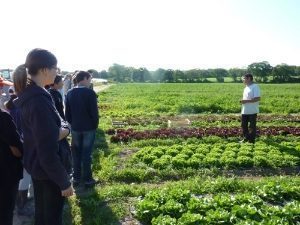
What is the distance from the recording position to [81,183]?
816 centimetres

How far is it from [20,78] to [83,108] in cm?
373

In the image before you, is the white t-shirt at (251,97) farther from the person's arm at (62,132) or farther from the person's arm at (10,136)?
the person's arm at (10,136)

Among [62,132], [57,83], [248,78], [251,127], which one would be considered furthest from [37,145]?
[251,127]

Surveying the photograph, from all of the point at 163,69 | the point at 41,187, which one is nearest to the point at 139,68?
the point at 163,69

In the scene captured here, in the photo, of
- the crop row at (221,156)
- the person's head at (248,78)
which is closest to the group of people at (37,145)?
the crop row at (221,156)

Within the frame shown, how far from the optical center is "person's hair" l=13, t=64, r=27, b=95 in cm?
405

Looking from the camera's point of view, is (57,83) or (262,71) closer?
(57,83)

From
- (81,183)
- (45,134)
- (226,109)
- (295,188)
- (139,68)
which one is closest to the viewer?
(45,134)

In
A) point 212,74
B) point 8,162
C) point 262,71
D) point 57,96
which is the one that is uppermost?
point 262,71

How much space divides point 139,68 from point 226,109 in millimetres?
106054

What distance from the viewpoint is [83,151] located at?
788 centimetres

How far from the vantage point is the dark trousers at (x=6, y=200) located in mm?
4262

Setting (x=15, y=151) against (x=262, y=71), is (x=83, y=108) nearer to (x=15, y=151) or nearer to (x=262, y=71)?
(x=15, y=151)

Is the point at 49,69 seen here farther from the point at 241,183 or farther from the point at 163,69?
the point at 163,69
